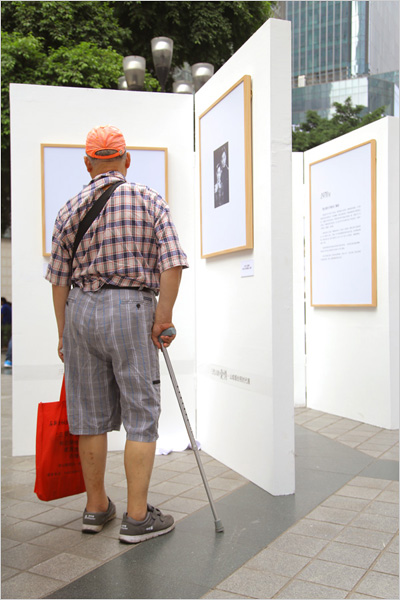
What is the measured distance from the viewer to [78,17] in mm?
17281

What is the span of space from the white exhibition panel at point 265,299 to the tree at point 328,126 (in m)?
29.0

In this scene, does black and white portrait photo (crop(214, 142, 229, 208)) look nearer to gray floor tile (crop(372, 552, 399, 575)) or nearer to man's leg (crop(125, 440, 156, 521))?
man's leg (crop(125, 440, 156, 521))

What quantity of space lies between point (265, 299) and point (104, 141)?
1476mm

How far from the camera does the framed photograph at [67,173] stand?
16.7 feet

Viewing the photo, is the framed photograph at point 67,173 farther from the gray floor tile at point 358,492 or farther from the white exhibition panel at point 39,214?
the gray floor tile at point 358,492

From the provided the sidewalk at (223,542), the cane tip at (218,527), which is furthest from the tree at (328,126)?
the cane tip at (218,527)

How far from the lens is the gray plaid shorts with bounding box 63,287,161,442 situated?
3178 mm

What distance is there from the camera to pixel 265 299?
411 centimetres

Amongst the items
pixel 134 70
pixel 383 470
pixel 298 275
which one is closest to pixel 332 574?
pixel 383 470

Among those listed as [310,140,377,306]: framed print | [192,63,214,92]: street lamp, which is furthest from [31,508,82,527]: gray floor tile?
[192,63,214,92]: street lamp

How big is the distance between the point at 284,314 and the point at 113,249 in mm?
1361

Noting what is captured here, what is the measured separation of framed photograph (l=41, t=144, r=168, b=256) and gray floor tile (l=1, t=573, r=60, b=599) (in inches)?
112

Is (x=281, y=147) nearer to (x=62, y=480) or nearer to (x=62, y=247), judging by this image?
(x=62, y=247)

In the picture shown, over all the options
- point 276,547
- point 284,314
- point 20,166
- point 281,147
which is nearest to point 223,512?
point 276,547
